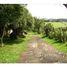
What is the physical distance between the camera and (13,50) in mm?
5801

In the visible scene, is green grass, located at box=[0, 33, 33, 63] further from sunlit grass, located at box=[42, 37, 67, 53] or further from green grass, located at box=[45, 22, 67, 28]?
green grass, located at box=[45, 22, 67, 28]

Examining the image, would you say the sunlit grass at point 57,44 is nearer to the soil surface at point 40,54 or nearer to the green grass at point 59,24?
the soil surface at point 40,54

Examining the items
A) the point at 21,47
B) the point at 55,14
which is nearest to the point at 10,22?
the point at 21,47

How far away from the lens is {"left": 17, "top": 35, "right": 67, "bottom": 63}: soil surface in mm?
5543

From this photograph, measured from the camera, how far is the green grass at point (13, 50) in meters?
5.60

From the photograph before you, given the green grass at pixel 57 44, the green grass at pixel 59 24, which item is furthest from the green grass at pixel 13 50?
the green grass at pixel 59 24

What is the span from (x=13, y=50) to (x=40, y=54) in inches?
20.7

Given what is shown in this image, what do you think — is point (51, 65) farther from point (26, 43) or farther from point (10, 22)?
point (10, 22)

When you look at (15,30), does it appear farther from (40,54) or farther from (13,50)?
(40,54)

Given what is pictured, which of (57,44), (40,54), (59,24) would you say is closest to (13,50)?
(40,54)

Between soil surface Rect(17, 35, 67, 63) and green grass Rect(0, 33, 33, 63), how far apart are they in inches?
3.7

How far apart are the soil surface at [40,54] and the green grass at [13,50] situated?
0.31 ft

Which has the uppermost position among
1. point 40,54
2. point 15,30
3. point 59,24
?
point 59,24

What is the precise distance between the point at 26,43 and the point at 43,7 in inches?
34.7
